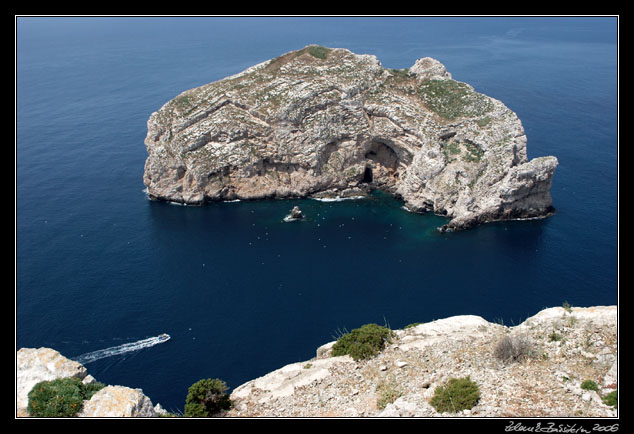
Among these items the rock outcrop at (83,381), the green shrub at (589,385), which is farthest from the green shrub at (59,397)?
the green shrub at (589,385)

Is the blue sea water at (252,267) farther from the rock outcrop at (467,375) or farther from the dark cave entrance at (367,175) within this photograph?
the rock outcrop at (467,375)

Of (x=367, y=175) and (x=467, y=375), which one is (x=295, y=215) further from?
(x=467, y=375)

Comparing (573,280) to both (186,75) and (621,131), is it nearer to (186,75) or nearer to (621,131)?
(621,131)

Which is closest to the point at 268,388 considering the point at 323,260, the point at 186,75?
the point at 323,260

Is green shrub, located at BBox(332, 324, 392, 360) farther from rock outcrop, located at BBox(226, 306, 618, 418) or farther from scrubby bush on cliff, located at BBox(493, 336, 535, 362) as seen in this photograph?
scrubby bush on cliff, located at BBox(493, 336, 535, 362)

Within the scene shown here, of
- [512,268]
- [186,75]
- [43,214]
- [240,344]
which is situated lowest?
[240,344]

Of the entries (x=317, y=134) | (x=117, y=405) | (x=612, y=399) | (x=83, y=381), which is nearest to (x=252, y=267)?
(x=317, y=134)

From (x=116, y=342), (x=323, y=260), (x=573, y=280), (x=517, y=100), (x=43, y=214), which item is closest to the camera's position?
(x=116, y=342)

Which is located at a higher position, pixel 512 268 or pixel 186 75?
pixel 186 75
